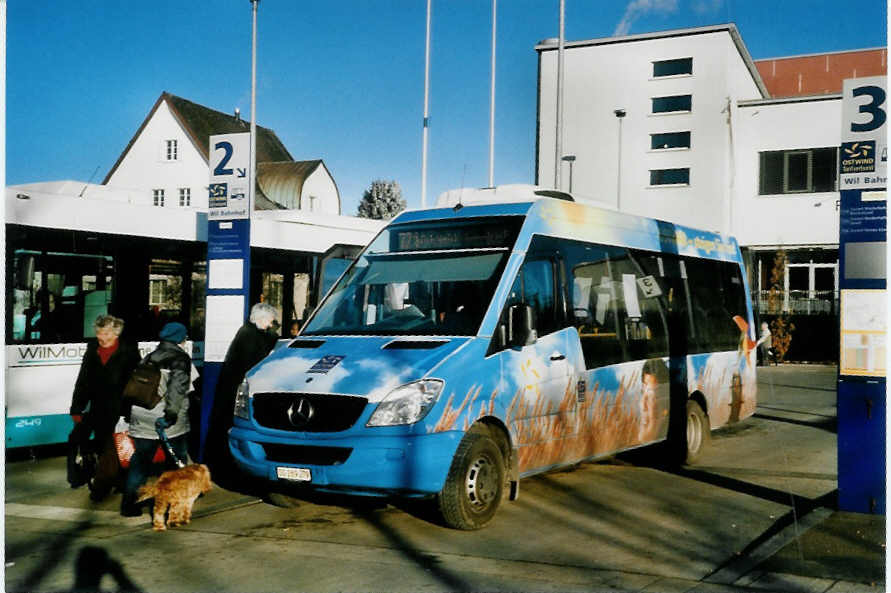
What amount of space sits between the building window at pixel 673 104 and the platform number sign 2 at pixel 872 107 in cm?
3474

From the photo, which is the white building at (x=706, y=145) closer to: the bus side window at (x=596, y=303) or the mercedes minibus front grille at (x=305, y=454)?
the bus side window at (x=596, y=303)

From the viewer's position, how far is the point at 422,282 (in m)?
8.71

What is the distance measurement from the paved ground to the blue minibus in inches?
18.1

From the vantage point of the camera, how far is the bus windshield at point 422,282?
830 centimetres

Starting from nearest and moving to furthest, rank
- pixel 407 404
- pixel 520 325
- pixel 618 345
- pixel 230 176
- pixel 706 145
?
1. pixel 407 404
2. pixel 520 325
3. pixel 618 345
4. pixel 230 176
5. pixel 706 145

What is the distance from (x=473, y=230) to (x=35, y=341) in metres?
5.19

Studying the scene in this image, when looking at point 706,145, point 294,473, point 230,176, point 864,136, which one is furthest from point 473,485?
point 706,145

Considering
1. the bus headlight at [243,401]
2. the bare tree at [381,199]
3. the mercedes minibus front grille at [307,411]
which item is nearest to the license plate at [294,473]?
the mercedes minibus front grille at [307,411]

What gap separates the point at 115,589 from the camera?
6215mm

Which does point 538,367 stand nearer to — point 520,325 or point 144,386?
point 520,325

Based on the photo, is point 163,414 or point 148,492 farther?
point 163,414

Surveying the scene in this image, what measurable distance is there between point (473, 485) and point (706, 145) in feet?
117

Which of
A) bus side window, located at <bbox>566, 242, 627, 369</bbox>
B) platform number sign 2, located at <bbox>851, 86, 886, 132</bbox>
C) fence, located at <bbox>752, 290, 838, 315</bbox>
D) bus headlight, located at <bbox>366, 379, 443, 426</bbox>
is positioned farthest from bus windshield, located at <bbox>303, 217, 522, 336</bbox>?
fence, located at <bbox>752, 290, 838, 315</bbox>

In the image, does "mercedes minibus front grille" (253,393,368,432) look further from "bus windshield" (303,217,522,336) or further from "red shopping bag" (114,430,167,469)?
"red shopping bag" (114,430,167,469)
